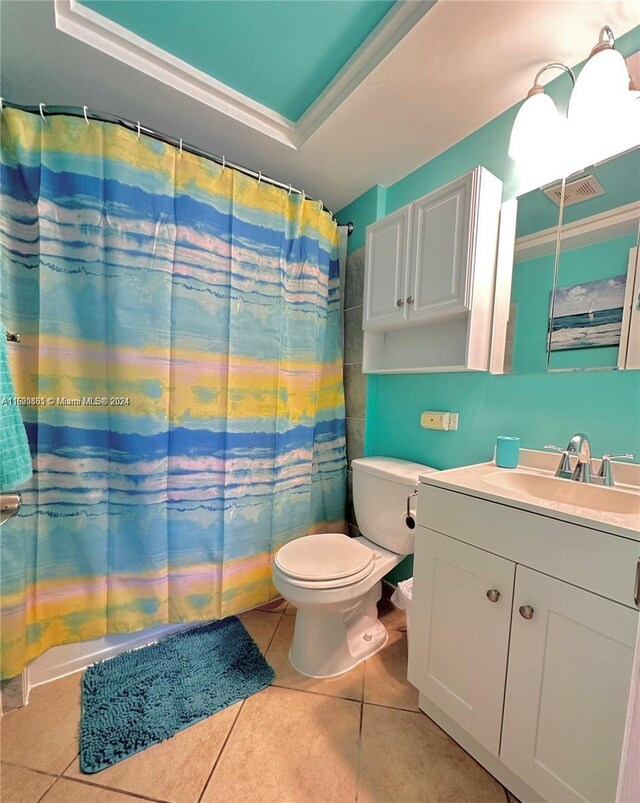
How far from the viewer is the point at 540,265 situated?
3.65 ft

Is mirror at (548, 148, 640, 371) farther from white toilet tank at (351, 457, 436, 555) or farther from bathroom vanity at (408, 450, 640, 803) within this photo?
white toilet tank at (351, 457, 436, 555)

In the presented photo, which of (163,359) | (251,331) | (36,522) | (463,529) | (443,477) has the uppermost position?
(251,331)

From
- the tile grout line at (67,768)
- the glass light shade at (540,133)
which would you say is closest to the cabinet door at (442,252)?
the glass light shade at (540,133)

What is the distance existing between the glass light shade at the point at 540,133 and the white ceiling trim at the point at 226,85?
44 cm

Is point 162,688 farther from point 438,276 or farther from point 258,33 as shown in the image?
point 258,33

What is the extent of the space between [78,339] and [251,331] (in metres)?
0.65

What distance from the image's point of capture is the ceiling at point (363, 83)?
920mm

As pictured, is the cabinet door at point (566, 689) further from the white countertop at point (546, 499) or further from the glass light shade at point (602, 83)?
the glass light shade at point (602, 83)

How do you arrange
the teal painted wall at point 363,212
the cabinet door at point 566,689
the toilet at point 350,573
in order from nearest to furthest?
the cabinet door at point 566,689 → the toilet at point 350,573 → the teal painted wall at point 363,212

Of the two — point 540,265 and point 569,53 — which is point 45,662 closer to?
point 540,265

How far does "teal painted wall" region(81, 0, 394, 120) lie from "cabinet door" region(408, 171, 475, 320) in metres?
0.56

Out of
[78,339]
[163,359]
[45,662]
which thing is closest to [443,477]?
[163,359]

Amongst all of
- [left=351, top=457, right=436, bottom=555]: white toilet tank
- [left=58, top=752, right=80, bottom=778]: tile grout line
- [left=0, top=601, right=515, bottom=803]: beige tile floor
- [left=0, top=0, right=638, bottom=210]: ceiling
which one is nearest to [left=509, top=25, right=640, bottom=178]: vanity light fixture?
[left=0, top=0, right=638, bottom=210]: ceiling

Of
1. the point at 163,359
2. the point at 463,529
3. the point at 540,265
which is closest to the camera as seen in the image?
the point at 463,529
